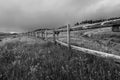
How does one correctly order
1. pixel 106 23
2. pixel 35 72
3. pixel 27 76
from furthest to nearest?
1. pixel 106 23
2. pixel 35 72
3. pixel 27 76

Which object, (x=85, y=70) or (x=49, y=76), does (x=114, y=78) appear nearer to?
(x=85, y=70)

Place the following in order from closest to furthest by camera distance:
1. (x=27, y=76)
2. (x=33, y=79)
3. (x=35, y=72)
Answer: (x=33, y=79) → (x=27, y=76) → (x=35, y=72)

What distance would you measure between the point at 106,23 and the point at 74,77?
1.90 m

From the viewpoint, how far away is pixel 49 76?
8.91 ft

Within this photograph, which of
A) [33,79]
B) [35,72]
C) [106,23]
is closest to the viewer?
[33,79]

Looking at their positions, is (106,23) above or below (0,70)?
above

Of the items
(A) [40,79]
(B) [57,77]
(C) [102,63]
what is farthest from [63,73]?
(C) [102,63]

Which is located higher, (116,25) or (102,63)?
(116,25)

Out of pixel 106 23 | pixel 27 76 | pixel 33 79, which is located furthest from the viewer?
pixel 106 23

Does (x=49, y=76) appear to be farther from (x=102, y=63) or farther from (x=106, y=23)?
(x=106, y=23)

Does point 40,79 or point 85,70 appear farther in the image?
point 85,70

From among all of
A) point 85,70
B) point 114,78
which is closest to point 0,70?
point 85,70

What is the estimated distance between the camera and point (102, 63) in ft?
11.5

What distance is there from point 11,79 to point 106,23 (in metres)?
3.07
